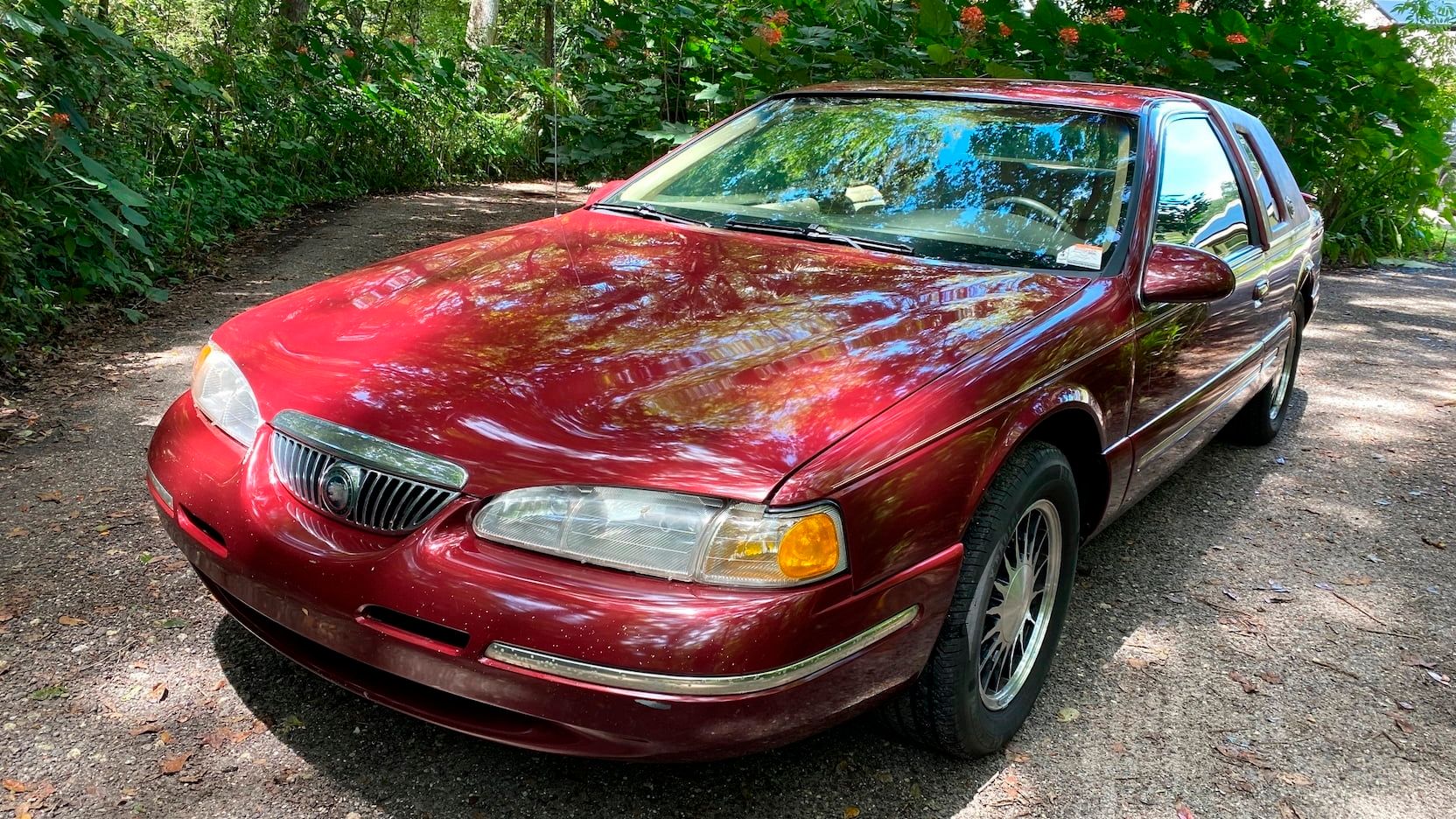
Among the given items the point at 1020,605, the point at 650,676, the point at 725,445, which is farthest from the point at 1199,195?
the point at 650,676

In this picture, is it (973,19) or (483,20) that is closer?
(973,19)

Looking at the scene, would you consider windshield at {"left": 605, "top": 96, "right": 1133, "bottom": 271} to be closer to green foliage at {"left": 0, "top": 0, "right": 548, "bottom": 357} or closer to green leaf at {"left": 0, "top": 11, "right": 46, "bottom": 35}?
green leaf at {"left": 0, "top": 11, "right": 46, "bottom": 35}

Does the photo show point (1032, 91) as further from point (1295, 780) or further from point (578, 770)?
point (578, 770)

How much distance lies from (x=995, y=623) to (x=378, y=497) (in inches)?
55.6

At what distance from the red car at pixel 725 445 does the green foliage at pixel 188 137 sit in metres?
3.08

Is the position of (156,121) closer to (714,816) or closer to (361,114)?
(361,114)

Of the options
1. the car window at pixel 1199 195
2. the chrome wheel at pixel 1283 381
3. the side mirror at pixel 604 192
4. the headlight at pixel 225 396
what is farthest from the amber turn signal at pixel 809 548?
the chrome wheel at pixel 1283 381

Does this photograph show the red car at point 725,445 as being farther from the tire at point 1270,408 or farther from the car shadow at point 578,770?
the tire at point 1270,408

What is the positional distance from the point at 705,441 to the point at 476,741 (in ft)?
3.34

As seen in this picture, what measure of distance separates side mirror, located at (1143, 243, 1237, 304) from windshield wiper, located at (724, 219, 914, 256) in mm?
638

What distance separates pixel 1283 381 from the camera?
16.3 feet

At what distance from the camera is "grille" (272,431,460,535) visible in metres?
1.95

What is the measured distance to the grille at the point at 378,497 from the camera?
6.39 feet

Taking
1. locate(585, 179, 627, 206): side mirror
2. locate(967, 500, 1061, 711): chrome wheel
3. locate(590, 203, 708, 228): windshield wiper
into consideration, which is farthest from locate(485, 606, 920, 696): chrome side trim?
locate(585, 179, 627, 206): side mirror
